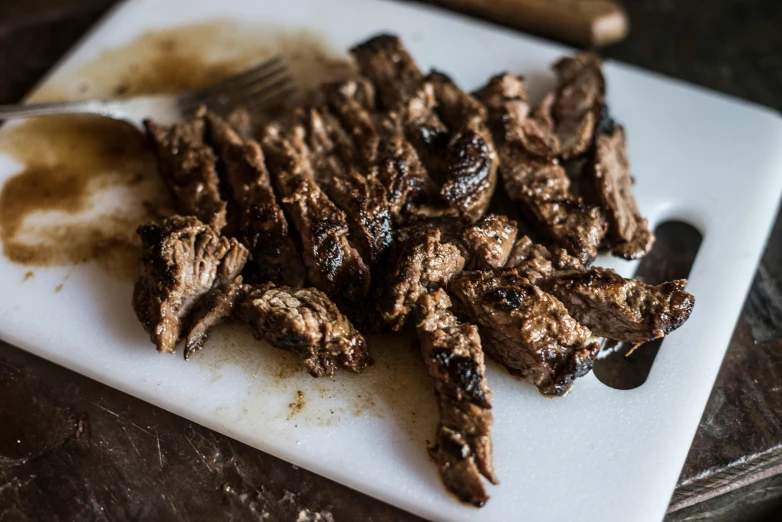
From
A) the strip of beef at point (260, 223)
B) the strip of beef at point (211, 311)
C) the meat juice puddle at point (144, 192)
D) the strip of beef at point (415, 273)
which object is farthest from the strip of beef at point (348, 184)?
the strip of beef at point (211, 311)

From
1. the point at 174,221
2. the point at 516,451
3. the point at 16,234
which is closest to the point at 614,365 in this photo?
the point at 516,451

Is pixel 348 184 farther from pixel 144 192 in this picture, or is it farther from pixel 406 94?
pixel 144 192

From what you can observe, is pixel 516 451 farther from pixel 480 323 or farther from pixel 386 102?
pixel 386 102

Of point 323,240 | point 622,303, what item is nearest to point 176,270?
point 323,240

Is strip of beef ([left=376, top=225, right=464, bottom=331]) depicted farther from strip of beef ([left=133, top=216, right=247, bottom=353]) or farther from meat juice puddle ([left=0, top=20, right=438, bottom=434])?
strip of beef ([left=133, top=216, right=247, bottom=353])

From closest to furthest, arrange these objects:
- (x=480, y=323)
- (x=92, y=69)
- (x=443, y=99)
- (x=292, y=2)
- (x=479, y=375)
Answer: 1. (x=479, y=375)
2. (x=480, y=323)
3. (x=443, y=99)
4. (x=92, y=69)
5. (x=292, y=2)

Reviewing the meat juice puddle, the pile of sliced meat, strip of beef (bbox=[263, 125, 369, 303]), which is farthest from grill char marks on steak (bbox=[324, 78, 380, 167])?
the meat juice puddle
